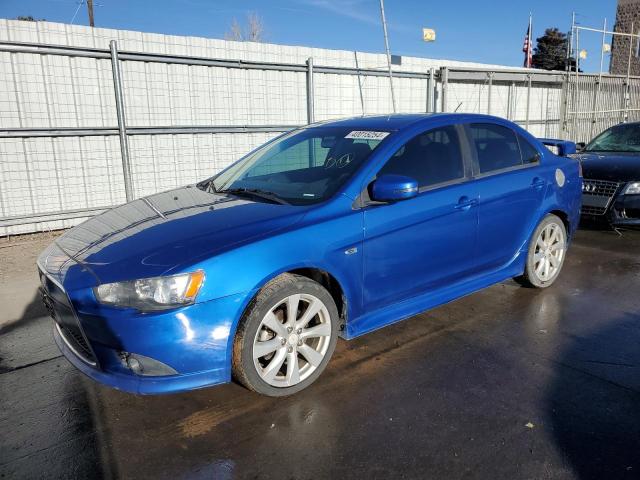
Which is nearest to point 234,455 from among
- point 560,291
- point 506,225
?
point 506,225

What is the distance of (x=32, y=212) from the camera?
7078 millimetres

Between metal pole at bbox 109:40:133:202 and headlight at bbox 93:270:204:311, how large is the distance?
494cm

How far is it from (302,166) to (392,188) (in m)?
0.92

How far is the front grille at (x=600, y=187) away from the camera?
674cm

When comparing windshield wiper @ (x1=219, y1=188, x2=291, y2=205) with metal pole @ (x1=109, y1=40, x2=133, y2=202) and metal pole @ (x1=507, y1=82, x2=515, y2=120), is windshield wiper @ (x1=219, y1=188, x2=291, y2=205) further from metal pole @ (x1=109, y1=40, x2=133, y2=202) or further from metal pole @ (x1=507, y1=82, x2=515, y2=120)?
metal pole @ (x1=507, y1=82, x2=515, y2=120)

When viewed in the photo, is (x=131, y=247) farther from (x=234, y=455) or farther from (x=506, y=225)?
(x=506, y=225)

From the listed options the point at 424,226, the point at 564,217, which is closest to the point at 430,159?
the point at 424,226

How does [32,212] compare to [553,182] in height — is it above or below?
below

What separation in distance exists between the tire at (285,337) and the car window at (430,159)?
1.03m

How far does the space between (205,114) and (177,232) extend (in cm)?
590

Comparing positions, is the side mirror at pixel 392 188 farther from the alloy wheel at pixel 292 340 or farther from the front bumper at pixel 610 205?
the front bumper at pixel 610 205

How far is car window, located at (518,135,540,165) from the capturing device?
4637mm

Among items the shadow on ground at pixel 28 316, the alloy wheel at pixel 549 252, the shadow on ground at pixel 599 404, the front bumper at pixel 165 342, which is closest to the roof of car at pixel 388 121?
the alloy wheel at pixel 549 252

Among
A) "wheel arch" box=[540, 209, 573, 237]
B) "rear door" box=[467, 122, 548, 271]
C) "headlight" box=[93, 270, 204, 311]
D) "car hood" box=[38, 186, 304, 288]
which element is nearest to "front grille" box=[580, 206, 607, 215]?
"wheel arch" box=[540, 209, 573, 237]
